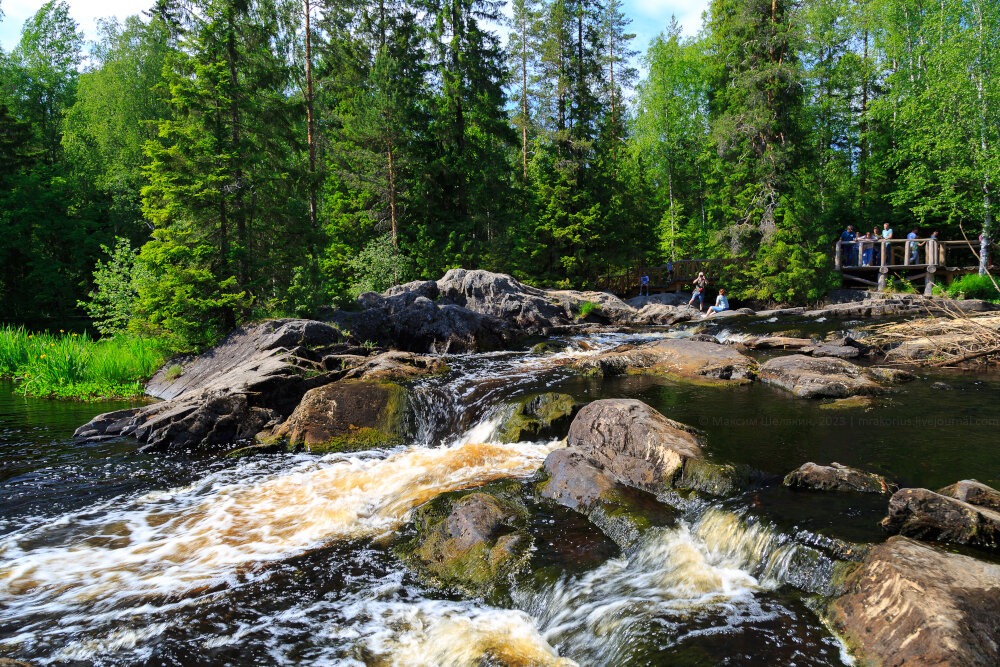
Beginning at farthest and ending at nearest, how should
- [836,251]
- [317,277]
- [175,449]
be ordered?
[836,251]
[317,277]
[175,449]

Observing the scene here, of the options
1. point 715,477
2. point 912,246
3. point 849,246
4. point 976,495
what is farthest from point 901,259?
point 715,477

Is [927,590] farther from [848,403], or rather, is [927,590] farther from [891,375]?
[891,375]

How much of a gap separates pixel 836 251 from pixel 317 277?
24566 millimetres

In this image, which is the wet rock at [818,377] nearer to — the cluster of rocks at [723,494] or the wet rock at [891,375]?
the wet rock at [891,375]

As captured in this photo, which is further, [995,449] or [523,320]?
[523,320]

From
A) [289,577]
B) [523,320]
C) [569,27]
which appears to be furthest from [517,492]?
[569,27]

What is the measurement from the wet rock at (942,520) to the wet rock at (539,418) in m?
4.80

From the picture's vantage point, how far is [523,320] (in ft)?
68.4

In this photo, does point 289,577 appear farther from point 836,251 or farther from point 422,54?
point 836,251

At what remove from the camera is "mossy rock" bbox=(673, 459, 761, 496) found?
19.5 ft

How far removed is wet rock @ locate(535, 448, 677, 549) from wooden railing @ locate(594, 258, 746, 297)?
23950mm

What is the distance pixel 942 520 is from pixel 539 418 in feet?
18.5

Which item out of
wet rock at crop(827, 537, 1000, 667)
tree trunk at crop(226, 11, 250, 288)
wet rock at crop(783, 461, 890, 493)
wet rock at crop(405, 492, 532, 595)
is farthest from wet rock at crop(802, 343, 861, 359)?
tree trunk at crop(226, 11, 250, 288)

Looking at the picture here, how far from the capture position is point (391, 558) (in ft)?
18.1
